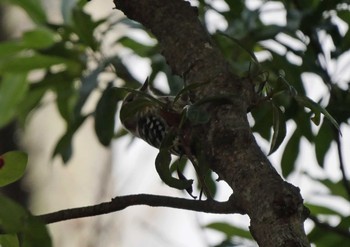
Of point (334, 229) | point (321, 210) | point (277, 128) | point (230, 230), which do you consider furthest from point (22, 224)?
point (321, 210)

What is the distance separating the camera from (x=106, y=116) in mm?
1716

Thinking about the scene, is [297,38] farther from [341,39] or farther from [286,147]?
[286,147]

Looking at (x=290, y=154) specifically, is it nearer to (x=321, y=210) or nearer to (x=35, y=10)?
(x=321, y=210)

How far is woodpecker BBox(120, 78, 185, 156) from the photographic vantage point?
1.04 meters

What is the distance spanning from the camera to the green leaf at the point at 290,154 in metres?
1.80

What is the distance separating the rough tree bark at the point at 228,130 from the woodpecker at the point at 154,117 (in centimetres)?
5

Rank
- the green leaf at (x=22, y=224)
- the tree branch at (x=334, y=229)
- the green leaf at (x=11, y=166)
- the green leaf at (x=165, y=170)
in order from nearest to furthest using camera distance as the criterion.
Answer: the green leaf at (x=22, y=224), the green leaf at (x=11, y=166), the green leaf at (x=165, y=170), the tree branch at (x=334, y=229)

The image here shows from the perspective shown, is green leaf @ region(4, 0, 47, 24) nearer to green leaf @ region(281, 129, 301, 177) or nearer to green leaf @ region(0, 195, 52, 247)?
green leaf @ region(281, 129, 301, 177)

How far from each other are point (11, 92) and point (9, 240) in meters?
1.25

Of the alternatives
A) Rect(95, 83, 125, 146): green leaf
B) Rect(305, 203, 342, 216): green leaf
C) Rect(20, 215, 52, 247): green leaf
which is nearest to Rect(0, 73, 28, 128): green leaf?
Rect(95, 83, 125, 146): green leaf

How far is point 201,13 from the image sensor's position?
1824 millimetres

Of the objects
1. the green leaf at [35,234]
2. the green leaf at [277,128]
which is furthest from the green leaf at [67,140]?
the green leaf at [35,234]

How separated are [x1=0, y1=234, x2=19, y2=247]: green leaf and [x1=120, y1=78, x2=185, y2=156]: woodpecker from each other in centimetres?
23

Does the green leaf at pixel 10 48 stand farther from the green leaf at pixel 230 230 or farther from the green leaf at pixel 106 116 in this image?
the green leaf at pixel 230 230
